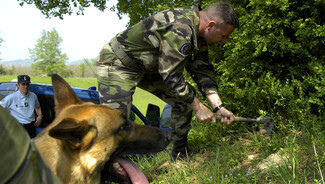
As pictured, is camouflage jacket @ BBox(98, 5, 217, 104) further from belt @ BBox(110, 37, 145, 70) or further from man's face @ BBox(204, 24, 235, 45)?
man's face @ BBox(204, 24, 235, 45)

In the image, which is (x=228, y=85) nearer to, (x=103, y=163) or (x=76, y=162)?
(x=103, y=163)

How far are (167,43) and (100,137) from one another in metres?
1.28

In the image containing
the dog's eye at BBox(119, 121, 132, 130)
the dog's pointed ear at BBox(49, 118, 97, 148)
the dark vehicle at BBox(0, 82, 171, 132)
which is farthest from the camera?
the dark vehicle at BBox(0, 82, 171, 132)

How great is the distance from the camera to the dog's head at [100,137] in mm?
1684

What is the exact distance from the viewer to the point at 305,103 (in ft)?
11.6

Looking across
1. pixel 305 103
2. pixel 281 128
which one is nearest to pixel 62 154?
pixel 281 128

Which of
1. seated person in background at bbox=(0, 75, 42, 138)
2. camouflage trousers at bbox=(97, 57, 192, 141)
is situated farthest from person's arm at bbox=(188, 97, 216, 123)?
seated person in background at bbox=(0, 75, 42, 138)

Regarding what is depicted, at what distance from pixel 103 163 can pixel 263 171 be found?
166cm

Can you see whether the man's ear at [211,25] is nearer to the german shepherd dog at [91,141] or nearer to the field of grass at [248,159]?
the german shepherd dog at [91,141]

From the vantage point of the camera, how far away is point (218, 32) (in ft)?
9.68

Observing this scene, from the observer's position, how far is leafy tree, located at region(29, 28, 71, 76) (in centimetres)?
5241

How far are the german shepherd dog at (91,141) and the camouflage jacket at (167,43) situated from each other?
0.65 m

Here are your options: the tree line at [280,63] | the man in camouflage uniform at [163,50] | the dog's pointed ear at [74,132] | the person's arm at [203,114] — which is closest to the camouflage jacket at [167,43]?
the man in camouflage uniform at [163,50]

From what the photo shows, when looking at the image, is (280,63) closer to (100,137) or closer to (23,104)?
(100,137)
